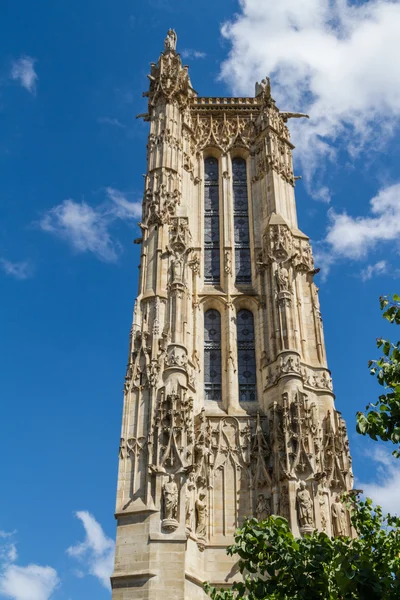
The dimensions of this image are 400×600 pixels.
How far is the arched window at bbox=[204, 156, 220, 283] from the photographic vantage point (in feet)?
95.2

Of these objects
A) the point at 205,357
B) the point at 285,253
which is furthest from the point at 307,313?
the point at 205,357

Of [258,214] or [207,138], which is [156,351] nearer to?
[258,214]

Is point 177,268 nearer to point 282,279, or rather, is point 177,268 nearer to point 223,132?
point 282,279

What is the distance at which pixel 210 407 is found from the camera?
24.5m

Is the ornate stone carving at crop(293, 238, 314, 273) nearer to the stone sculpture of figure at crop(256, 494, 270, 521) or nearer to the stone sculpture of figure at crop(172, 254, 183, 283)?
the stone sculpture of figure at crop(172, 254, 183, 283)

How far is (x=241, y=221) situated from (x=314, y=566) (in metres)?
21.0

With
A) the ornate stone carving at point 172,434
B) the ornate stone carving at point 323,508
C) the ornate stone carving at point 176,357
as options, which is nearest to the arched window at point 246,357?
the ornate stone carving at point 176,357

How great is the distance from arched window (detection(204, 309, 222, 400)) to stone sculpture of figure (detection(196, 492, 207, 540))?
4.47 metres

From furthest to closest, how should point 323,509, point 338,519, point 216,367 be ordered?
point 216,367, point 338,519, point 323,509

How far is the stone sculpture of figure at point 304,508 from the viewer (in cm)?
1980

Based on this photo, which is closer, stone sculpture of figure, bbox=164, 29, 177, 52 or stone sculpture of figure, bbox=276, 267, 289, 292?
stone sculpture of figure, bbox=276, 267, 289, 292

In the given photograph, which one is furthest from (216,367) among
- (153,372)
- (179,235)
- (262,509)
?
(262,509)

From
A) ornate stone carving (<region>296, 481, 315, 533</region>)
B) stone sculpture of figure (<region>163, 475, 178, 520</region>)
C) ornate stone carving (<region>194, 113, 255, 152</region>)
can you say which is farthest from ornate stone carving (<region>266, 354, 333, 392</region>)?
ornate stone carving (<region>194, 113, 255, 152</region>)

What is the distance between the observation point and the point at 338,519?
20.5m
